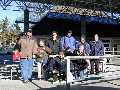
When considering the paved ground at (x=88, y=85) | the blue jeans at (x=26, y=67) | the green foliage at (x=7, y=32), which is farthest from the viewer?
the green foliage at (x=7, y=32)

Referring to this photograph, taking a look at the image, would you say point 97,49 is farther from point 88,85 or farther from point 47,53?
point 88,85

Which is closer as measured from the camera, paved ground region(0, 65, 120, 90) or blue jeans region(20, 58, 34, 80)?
paved ground region(0, 65, 120, 90)

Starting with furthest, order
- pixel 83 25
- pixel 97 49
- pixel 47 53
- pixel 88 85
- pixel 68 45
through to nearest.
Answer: pixel 83 25, pixel 97 49, pixel 68 45, pixel 47 53, pixel 88 85

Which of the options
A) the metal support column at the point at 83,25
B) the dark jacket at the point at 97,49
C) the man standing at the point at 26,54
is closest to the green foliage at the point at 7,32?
the metal support column at the point at 83,25

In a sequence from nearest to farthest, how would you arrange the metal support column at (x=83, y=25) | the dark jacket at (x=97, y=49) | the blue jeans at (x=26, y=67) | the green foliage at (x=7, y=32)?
1. the blue jeans at (x=26, y=67)
2. the dark jacket at (x=97, y=49)
3. the metal support column at (x=83, y=25)
4. the green foliage at (x=7, y=32)

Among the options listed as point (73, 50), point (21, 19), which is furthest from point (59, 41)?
point (21, 19)

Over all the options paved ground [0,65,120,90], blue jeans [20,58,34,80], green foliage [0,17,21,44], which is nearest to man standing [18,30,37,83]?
blue jeans [20,58,34,80]

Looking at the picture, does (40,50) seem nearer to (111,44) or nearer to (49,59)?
(49,59)

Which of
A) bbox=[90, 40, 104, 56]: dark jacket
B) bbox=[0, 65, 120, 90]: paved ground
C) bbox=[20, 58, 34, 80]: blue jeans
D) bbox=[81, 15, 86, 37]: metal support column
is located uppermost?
bbox=[81, 15, 86, 37]: metal support column

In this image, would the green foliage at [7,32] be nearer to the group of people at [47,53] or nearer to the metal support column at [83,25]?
the metal support column at [83,25]

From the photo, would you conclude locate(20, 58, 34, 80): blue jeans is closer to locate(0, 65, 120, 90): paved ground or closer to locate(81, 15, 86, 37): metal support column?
locate(0, 65, 120, 90): paved ground

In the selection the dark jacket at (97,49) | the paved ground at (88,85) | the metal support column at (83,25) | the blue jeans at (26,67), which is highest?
the metal support column at (83,25)

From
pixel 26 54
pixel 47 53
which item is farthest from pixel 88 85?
pixel 26 54

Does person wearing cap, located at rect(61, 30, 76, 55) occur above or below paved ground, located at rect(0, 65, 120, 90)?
above
